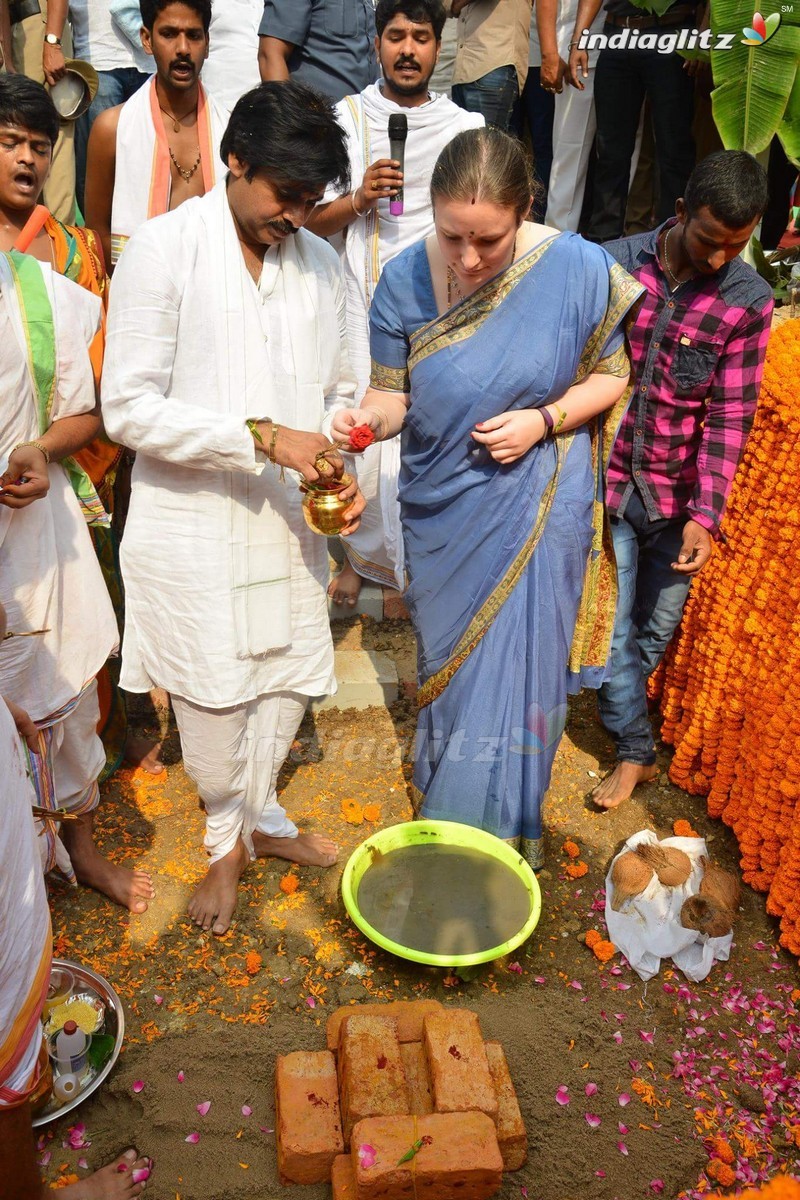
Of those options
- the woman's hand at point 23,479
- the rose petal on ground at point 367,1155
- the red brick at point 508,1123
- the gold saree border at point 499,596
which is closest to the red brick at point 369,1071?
the rose petal on ground at point 367,1155

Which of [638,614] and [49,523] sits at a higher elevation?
[49,523]

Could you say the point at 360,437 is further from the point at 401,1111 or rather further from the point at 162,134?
the point at 162,134

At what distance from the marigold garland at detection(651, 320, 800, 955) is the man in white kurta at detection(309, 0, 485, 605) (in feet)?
4.64

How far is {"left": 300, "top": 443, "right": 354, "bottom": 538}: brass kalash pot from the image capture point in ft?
8.63

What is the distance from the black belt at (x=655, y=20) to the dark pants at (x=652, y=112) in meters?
0.06

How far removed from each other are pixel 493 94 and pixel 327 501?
3.85 meters

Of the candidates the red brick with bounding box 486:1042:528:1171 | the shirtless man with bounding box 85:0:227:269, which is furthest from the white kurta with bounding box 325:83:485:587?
the red brick with bounding box 486:1042:528:1171

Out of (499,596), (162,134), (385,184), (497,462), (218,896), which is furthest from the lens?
(385,184)

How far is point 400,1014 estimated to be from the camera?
8.90ft

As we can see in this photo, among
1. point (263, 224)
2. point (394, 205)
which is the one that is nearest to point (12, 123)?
point (263, 224)

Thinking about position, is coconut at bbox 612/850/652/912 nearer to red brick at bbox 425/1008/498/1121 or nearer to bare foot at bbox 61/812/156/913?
red brick at bbox 425/1008/498/1121

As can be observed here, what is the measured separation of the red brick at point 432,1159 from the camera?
2.22 metres

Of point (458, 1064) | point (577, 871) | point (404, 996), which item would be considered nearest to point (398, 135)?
point (577, 871)

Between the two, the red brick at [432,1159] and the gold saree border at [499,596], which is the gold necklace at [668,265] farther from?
the red brick at [432,1159]
